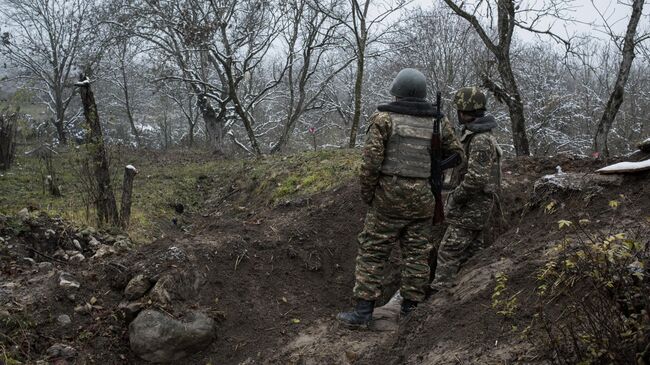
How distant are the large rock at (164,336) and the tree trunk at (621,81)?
672cm

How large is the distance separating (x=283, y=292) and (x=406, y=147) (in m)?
1.93

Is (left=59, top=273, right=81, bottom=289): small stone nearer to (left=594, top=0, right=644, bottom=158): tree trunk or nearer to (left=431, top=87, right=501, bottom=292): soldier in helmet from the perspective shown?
(left=431, top=87, right=501, bottom=292): soldier in helmet

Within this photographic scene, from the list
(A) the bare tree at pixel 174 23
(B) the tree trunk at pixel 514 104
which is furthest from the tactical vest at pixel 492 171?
(A) the bare tree at pixel 174 23

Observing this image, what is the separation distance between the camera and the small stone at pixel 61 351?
3975mm

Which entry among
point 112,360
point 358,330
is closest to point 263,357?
point 358,330

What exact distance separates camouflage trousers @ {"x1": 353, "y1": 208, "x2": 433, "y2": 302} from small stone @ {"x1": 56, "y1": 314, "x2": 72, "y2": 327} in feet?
7.93

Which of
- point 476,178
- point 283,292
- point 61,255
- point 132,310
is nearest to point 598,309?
point 476,178

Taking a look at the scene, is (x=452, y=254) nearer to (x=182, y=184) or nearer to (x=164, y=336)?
(x=164, y=336)

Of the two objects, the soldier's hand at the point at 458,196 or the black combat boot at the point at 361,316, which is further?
the soldier's hand at the point at 458,196

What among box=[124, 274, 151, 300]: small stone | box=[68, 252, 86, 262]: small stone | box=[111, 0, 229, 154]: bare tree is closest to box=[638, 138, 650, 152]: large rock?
box=[124, 274, 151, 300]: small stone

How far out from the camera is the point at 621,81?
25.9 ft

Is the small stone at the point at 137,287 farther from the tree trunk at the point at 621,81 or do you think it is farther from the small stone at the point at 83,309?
the tree trunk at the point at 621,81

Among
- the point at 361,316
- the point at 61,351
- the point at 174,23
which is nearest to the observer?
the point at 61,351

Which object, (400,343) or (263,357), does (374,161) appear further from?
(263,357)
